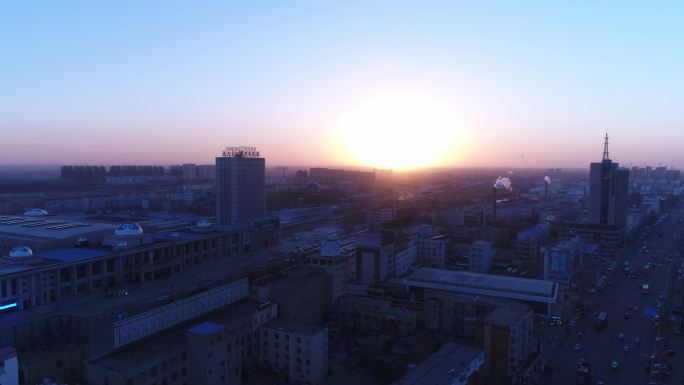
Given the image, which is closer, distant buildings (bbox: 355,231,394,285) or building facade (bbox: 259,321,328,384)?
building facade (bbox: 259,321,328,384)

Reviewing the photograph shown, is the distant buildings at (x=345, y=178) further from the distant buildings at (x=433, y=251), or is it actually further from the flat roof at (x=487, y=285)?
the flat roof at (x=487, y=285)

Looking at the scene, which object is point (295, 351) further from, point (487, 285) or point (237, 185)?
point (237, 185)

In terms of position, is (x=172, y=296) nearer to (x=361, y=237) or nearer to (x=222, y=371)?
(x=222, y=371)

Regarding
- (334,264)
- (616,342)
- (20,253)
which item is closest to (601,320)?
(616,342)

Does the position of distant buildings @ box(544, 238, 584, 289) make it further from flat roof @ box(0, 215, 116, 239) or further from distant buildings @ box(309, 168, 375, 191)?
distant buildings @ box(309, 168, 375, 191)

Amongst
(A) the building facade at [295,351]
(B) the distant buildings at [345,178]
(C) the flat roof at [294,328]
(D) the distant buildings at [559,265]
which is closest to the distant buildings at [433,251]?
(D) the distant buildings at [559,265]

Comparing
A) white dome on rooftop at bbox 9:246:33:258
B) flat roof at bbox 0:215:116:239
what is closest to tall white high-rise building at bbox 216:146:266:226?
flat roof at bbox 0:215:116:239

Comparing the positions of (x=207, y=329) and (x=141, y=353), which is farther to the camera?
(x=207, y=329)
